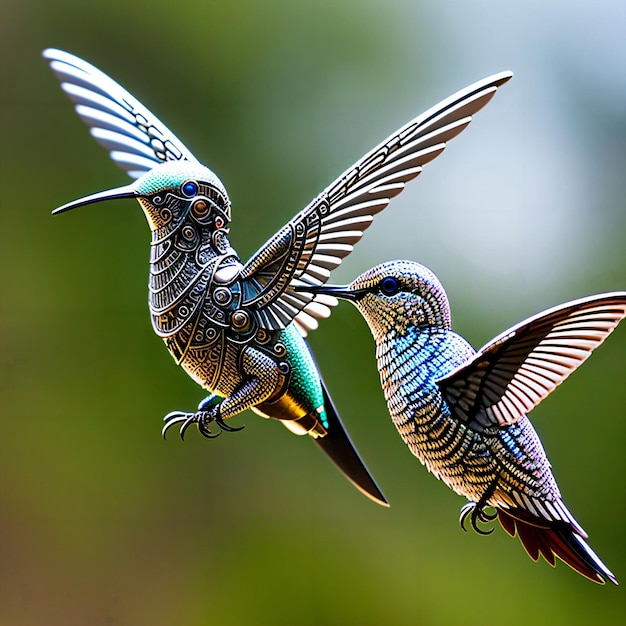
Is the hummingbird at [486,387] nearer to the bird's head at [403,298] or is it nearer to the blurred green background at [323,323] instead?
the bird's head at [403,298]

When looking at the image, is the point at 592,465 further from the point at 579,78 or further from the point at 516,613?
the point at 579,78

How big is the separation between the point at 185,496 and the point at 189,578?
190 millimetres

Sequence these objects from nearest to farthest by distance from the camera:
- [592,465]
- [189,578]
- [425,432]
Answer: [425,432] → [592,465] → [189,578]

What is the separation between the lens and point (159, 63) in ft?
5.58

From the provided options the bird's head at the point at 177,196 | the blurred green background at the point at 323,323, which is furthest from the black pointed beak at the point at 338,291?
the blurred green background at the point at 323,323

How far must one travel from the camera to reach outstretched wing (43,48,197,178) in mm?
1194

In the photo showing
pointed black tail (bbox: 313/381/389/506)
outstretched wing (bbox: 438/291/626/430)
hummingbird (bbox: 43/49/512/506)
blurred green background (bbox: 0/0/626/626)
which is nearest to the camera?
outstretched wing (bbox: 438/291/626/430)

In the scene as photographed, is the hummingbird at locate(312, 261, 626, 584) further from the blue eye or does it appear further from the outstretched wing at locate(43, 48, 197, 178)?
→ the outstretched wing at locate(43, 48, 197, 178)

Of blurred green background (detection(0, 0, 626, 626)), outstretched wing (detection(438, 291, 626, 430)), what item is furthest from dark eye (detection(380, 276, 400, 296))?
blurred green background (detection(0, 0, 626, 626))

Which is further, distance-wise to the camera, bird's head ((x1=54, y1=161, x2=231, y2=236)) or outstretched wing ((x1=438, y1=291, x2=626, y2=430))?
bird's head ((x1=54, y1=161, x2=231, y2=236))

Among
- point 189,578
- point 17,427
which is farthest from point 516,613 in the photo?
point 17,427

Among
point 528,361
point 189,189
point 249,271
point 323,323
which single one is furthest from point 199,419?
point 323,323

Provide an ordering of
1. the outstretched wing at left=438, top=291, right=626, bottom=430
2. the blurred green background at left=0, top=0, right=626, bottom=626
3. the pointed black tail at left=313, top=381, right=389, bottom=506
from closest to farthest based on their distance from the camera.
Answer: the outstretched wing at left=438, top=291, right=626, bottom=430, the pointed black tail at left=313, top=381, right=389, bottom=506, the blurred green background at left=0, top=0, right=626, bottom=626

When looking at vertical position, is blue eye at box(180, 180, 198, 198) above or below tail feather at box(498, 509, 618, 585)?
above
